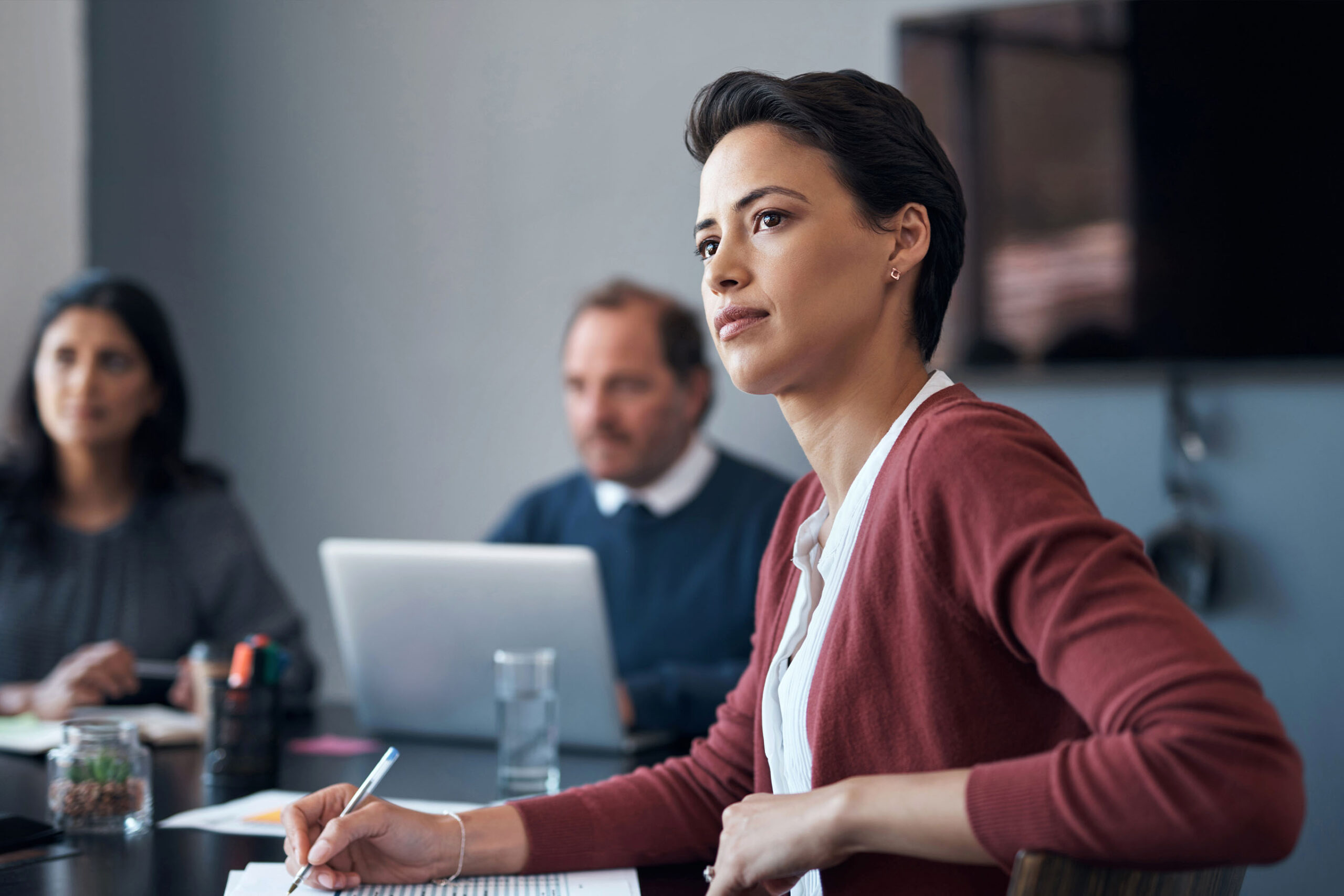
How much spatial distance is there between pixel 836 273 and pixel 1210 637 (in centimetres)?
39

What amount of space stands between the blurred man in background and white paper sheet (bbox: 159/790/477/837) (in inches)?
39.2

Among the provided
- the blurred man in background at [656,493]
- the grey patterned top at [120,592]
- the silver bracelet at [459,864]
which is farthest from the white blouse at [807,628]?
the grey patterned top at [120,592]

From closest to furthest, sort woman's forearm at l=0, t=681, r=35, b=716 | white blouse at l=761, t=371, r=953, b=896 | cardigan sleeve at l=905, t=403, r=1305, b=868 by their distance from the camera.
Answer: cardigan sleeve at l=905, t=403, r=1305, b=868 → white blouse at l=761, t=371, r=953, b=896 → woman's forearm at l=0, t=681, r=35, b=716

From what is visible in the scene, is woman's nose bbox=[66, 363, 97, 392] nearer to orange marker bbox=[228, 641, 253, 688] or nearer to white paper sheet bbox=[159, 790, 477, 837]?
orange marker bbox=[228, 641, 253, 688]

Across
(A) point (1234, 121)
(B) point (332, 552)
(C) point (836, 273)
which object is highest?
(A) point (1234, 121)

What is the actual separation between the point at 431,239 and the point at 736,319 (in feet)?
6.95

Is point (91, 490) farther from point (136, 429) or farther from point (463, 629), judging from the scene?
point (463, 629)

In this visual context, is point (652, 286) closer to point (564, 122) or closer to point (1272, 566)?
point (564, 122)

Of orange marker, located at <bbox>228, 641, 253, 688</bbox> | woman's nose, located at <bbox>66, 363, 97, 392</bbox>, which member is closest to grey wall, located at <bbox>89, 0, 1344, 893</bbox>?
woman's nose, located at <bbox>66, 363, 97, 392</bbox>

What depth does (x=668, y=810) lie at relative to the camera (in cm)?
108

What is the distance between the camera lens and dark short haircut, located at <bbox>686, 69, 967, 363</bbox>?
3.15 ft

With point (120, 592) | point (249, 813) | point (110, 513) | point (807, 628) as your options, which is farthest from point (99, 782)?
point (110, 513)

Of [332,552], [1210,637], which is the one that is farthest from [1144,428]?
[1210,637]

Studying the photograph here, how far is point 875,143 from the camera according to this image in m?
0.96
